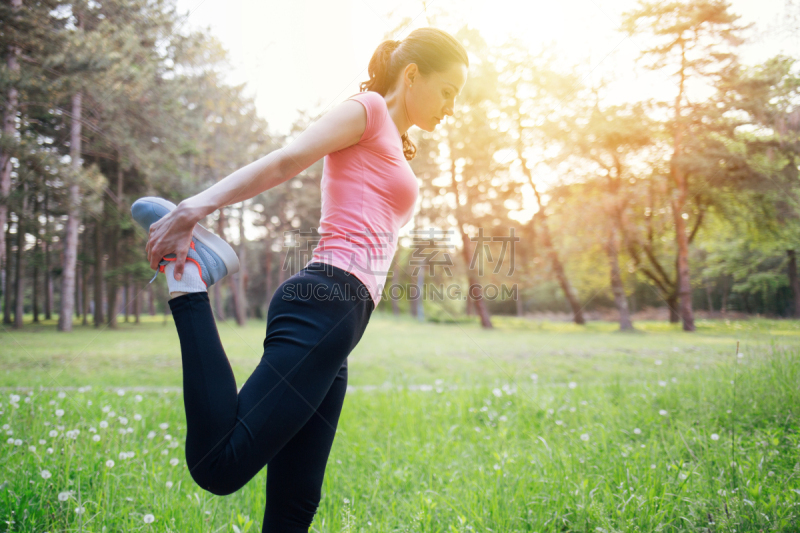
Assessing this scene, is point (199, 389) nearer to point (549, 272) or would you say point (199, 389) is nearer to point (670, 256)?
point (670, 256)

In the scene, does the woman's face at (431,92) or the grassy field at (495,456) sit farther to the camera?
the grassy field at (495,456)

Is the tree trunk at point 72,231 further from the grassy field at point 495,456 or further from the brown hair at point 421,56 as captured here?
A: the brown hair at point 421,56

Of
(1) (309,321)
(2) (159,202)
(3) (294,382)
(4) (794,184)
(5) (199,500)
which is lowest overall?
(5) (199,500)

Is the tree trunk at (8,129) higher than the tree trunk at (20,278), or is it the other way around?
the tree trunk at (8,129)

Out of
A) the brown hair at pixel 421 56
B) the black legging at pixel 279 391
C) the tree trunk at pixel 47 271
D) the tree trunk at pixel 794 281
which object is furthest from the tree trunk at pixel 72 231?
the tree trunk at pixel 794 281

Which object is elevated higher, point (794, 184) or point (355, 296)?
point (794, 184)

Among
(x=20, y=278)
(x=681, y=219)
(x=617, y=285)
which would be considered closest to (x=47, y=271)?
(x=20, y=278)

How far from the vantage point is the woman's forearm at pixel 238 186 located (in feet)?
2.59

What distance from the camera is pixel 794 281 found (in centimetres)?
286

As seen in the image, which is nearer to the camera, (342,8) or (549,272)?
(342,8)

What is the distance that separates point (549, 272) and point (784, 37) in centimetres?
652

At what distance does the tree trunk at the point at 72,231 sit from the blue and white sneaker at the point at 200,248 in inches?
221

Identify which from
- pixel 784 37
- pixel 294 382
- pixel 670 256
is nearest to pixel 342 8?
pixel 784 37

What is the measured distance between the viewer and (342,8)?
139 inches
